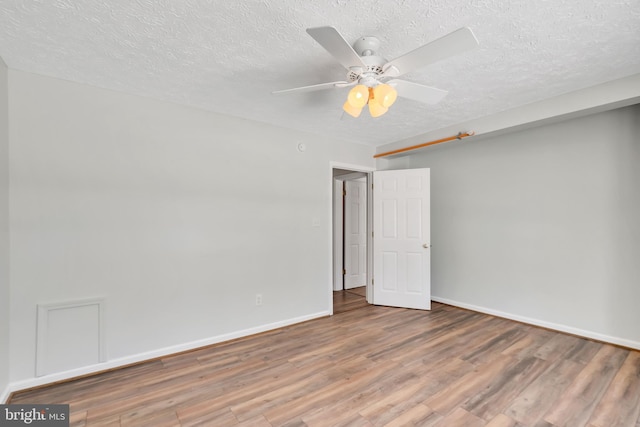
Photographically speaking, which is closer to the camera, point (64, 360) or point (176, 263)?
point (64, 360)

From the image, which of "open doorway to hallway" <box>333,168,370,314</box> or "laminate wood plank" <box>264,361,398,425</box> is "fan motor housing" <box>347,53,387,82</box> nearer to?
"laminate wood plank" <box>264,361,398,425</box>

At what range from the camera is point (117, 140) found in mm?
2496

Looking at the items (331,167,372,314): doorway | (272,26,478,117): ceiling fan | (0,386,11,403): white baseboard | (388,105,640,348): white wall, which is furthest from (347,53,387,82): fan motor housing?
(331,167,372,314): doorway

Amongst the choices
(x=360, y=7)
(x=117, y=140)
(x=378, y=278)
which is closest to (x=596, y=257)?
(x=378, y=278)

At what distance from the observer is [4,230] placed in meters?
2.02

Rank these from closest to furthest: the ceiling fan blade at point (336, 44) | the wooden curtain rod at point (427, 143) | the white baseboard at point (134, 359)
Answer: the ceiling fan blade at point (336, 44) < the white baseboard at point (134, 359) < the wooden curtain rod at point (427, 143)

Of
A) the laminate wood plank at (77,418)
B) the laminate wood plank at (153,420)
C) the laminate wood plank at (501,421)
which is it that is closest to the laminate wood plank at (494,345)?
the laminate wood plank at (501,421)

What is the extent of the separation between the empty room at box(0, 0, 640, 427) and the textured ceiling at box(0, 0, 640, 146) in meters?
0.02

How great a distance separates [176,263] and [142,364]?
86 centimetres

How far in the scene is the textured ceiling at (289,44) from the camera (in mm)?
1560

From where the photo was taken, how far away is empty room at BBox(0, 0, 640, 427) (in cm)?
177

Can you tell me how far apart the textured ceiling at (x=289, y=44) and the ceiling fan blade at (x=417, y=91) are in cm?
21

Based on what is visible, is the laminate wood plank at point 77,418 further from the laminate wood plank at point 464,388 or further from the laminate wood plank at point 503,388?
the laminate wood plank at point 503,388

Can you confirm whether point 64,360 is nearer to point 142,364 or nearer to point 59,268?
point 142,364
